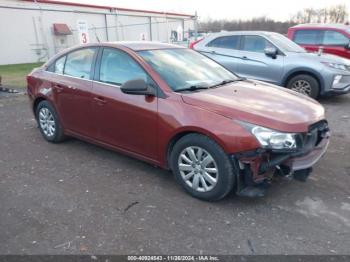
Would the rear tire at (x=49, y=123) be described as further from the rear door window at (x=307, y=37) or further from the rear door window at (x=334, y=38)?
the rear door window at (x=334, y=38)

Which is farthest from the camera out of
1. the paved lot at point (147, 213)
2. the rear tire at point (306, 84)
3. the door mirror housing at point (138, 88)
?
the rear tire at point (306, 84)

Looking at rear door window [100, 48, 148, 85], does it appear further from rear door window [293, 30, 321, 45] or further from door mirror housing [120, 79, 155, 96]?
rear door window [293, 30, 321, 45]

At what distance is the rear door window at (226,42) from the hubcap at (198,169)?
592cm

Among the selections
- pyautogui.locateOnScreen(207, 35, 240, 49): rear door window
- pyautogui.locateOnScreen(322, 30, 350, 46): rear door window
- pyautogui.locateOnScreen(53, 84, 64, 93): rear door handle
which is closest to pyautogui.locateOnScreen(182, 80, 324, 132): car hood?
pyautogui.locateOnScreen(53, 84, 64, 93): rear door handle

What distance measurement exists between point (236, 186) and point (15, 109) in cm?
649

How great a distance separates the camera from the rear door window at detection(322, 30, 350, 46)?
10055mm

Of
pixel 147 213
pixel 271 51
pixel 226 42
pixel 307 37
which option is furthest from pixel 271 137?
pixel 307 37

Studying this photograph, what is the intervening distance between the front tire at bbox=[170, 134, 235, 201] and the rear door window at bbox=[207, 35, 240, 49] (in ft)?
19.3

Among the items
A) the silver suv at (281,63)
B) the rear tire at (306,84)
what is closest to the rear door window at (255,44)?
the silver suv at (281,63)

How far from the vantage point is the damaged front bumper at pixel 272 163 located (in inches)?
126

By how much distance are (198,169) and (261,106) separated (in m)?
0.91

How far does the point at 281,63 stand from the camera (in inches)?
317

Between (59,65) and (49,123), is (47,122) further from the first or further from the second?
(59,65)

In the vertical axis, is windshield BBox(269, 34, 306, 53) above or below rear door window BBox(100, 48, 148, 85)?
below
